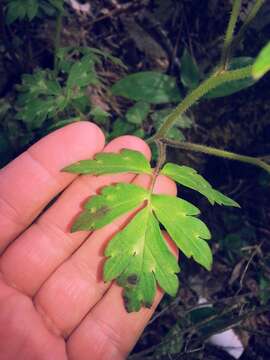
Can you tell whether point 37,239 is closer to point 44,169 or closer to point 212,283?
point 44,169

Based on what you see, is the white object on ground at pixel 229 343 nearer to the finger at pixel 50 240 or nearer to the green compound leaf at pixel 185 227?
the green compound leaf at pixel 185 227

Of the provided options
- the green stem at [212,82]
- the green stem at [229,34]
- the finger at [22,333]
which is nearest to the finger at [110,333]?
the finger at [22,333]

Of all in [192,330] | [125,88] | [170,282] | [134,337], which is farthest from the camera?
[125,88]

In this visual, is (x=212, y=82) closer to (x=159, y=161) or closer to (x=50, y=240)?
(x=159, y=161)


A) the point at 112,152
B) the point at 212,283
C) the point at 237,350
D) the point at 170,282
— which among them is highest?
the point at 112,152

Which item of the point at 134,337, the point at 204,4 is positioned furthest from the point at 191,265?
the point at 204,4

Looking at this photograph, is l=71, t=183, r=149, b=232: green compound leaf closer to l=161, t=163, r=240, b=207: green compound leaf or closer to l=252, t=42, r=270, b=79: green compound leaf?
l=161, t=163, r=240, b=207: green compound leaf

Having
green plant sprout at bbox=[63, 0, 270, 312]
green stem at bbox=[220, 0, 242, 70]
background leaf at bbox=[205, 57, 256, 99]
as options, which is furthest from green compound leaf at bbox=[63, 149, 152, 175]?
background leaf at bbox=[205, 57, 256, 99]
